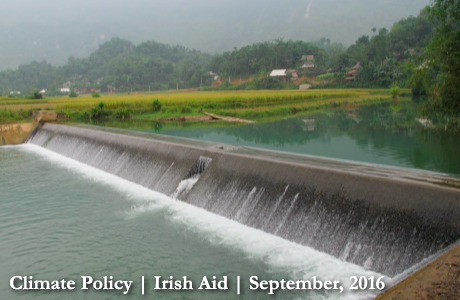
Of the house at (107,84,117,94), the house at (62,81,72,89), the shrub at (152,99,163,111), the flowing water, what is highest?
the house at (62,81,72,89)

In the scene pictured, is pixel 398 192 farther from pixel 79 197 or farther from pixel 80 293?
pixel 79 197

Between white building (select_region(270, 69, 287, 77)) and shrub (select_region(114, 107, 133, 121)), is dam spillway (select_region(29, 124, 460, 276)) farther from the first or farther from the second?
white building (select_region(270, 69, 287, 77))

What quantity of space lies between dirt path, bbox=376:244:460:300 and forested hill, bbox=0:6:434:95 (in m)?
30.5

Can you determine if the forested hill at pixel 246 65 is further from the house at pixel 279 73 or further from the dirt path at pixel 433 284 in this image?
the dirt path at pixel 433 284

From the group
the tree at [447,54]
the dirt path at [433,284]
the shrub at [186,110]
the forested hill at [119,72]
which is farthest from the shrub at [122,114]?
the forested hill at [119,72]

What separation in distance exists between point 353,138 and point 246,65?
61894 millimetres

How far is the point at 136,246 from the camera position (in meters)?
6.61

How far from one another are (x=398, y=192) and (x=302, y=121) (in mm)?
17758

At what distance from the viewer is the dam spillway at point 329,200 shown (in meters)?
5.04

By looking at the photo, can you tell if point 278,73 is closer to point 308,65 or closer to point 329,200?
point 308,65

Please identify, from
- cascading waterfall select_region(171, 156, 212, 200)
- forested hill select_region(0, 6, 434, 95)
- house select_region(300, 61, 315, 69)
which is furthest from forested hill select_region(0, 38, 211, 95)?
cascading waterfall select_region(171, 156, 212, 200)

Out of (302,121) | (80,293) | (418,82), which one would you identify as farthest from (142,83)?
(80,293)

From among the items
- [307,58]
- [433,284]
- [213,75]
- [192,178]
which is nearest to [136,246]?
[192,178]

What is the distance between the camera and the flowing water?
537 centimetres
